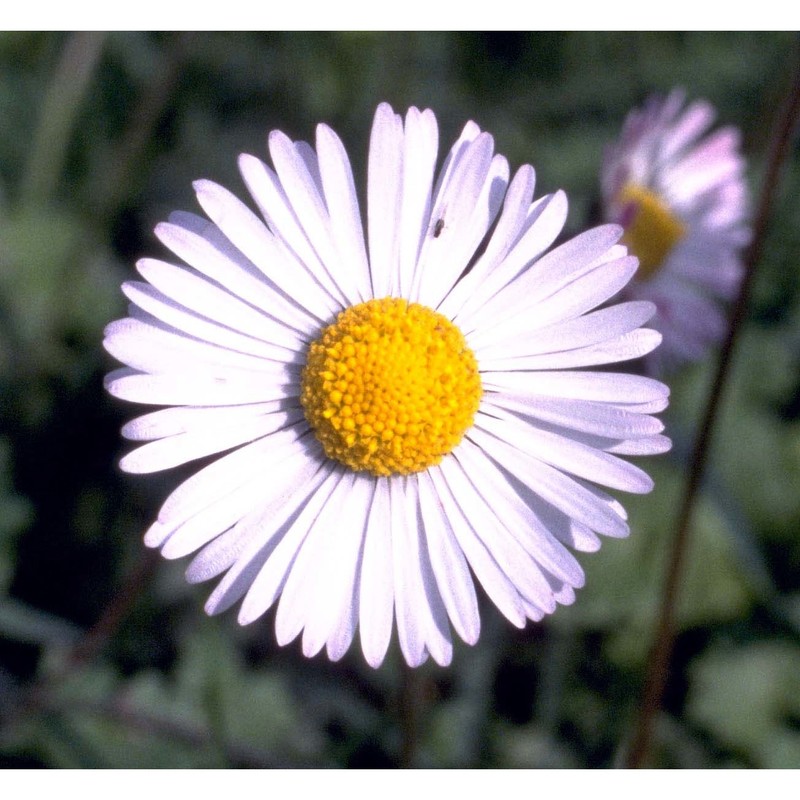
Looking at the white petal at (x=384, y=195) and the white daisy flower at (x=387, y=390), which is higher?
the white petal at (x=384, y=195)

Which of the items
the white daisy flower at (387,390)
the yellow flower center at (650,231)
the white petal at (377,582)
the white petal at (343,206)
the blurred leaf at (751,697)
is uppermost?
the yellow flower center at (650,231)

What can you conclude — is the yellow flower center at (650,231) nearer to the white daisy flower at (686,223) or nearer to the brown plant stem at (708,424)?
the white daisy flower at (686,223)

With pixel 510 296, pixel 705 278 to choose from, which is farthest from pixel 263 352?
pixel 705 278

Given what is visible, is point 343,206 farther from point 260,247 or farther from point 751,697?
point 751,697

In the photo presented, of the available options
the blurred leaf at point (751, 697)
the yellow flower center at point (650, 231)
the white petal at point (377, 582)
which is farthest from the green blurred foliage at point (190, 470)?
the white petal at point (377, 582)

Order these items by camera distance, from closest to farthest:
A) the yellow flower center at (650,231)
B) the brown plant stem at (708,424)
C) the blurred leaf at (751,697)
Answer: the brown plant stem at (708,424) → the yellow flower center at (650,231) → the blurred leaf at (751,697)

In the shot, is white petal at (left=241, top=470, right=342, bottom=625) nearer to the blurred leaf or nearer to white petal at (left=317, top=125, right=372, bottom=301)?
white petal at (left=317, top=125, right=372, bottom=301)

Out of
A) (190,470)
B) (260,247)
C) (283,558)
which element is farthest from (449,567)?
(190,470)
